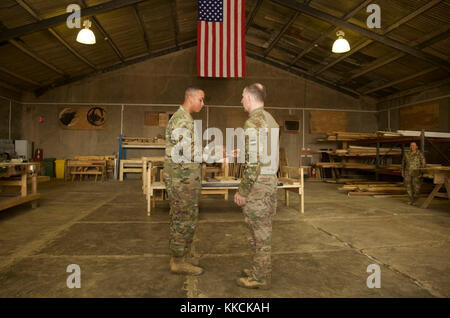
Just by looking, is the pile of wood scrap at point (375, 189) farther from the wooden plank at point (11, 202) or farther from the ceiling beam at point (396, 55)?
the wooden plank at point (11, 202)

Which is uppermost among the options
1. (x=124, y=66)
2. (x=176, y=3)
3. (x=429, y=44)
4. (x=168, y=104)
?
(x=176, y=3)

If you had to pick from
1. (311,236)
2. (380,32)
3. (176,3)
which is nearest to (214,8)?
(176,3)

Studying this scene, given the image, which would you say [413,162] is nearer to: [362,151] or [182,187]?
[362,151]

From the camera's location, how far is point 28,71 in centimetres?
1033

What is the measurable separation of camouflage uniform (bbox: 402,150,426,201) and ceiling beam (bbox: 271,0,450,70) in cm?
367

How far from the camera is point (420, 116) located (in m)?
10.8

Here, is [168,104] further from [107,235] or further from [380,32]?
[107,235]

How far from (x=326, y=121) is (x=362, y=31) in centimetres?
557

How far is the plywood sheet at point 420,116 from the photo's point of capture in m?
10.1

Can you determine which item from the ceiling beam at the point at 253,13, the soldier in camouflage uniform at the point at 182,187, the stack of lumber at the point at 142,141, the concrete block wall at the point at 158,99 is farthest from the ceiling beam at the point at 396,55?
the stack of lumber at the point at 142,141

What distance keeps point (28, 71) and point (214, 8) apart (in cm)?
764

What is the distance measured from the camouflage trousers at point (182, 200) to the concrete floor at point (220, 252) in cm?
35

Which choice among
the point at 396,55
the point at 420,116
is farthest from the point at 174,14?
the point at 420,116
